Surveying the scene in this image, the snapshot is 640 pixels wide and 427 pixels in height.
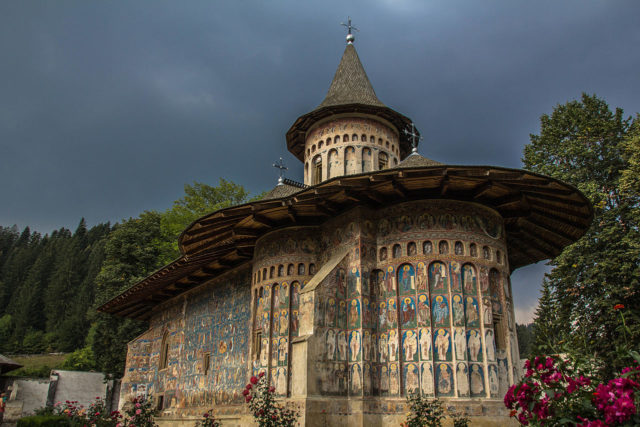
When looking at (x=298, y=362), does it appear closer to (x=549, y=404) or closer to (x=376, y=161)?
(x=549, y=404)

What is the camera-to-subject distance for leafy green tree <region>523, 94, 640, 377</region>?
16.1 metres

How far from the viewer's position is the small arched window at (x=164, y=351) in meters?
22.8

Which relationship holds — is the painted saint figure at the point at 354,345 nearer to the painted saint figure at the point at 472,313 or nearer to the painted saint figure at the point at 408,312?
the painted saint figure at the point at 408,312

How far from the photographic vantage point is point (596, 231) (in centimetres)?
1775

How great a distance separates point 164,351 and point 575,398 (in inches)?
832

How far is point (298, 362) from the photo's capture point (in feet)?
36.1

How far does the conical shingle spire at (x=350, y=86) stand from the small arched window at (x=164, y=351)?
43.0 ft

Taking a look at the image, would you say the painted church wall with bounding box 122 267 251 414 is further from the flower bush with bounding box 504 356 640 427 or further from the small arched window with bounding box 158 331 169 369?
the flower bush with bounding box 504 356 640 427

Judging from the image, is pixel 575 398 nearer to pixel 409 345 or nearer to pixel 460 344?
pixel 460 344

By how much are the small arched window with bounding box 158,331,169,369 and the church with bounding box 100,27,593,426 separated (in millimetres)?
7815

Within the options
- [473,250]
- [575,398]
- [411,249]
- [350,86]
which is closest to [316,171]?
[350,86]

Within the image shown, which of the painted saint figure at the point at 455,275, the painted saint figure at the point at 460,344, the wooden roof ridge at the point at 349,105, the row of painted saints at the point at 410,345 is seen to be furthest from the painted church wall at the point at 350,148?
the painted saint figure at the point at 460,344

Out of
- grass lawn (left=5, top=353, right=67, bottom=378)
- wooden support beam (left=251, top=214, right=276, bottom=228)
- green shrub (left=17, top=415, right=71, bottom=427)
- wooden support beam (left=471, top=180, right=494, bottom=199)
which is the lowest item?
green shrub (left=17, top=415, right=71, bottom=427)

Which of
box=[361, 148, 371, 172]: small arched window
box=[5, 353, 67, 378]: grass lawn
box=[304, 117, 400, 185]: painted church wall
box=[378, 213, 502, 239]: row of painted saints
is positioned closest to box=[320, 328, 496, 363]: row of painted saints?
box=[378, 213, 502, 239]: row of painted saints
